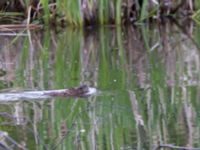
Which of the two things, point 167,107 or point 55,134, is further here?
point 167,107

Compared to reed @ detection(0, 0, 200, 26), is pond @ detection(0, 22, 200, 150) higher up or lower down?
lower down

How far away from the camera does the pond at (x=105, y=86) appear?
11.8 feet

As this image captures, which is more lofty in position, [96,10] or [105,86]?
[96,10]

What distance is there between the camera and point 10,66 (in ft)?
19.8

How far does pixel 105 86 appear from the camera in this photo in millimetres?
4953

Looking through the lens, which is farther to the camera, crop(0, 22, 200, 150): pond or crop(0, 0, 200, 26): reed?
crop(0, 0, 200, 26): reed

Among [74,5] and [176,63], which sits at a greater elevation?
[74,5]

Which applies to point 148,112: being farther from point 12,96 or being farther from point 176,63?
point 176,63

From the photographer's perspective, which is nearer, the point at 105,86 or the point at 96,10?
the point at 105,86

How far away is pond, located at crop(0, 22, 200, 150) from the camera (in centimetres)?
A: 361

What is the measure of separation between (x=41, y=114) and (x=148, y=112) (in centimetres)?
50

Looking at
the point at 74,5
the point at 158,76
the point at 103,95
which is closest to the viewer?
the point at 103,95

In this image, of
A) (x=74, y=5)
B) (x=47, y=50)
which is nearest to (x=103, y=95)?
(x=47, y=50)

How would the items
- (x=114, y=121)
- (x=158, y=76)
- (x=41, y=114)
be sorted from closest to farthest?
1. (x=114, y=121)
2. (x=41, y=114)
3. (x=158, y=76)
